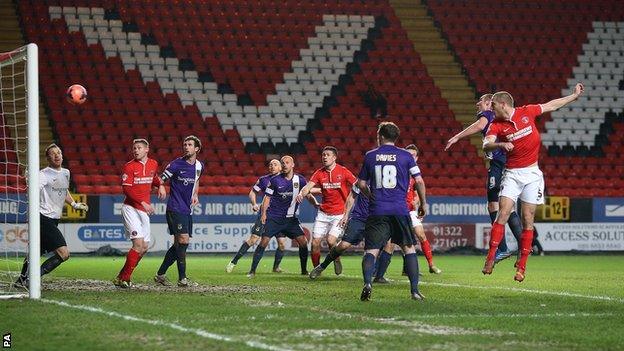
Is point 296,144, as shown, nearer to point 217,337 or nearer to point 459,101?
point 459,101

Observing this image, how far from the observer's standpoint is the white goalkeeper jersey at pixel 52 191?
14.3m

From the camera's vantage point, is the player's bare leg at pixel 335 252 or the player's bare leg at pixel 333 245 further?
the player's bare leg at pixel 333 245

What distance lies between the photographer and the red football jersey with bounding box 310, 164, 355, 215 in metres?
18.8

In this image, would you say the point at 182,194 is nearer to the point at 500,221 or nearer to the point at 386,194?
the point at 386,194

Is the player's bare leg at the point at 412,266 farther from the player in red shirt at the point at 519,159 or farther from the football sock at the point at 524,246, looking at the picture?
the football sock at the point at 524,246

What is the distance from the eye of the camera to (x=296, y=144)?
108ft

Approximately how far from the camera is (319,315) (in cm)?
1091

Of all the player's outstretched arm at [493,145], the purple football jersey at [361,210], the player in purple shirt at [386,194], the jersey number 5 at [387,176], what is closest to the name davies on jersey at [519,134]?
the player's outstretched arm at [493,145]

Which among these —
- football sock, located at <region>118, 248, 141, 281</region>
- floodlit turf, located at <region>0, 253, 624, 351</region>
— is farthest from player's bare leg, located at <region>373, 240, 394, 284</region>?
football sock, located at <region>118, 248, 141, 281</region>

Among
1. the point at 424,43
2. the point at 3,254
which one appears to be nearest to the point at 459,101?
the point at 424,43

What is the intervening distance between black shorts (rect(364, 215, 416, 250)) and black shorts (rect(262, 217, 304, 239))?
6847 mm

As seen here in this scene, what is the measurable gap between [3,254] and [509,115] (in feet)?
50.3

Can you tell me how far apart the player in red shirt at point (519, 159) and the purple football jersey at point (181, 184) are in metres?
4.42

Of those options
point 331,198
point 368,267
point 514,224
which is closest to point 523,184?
point 514,224
